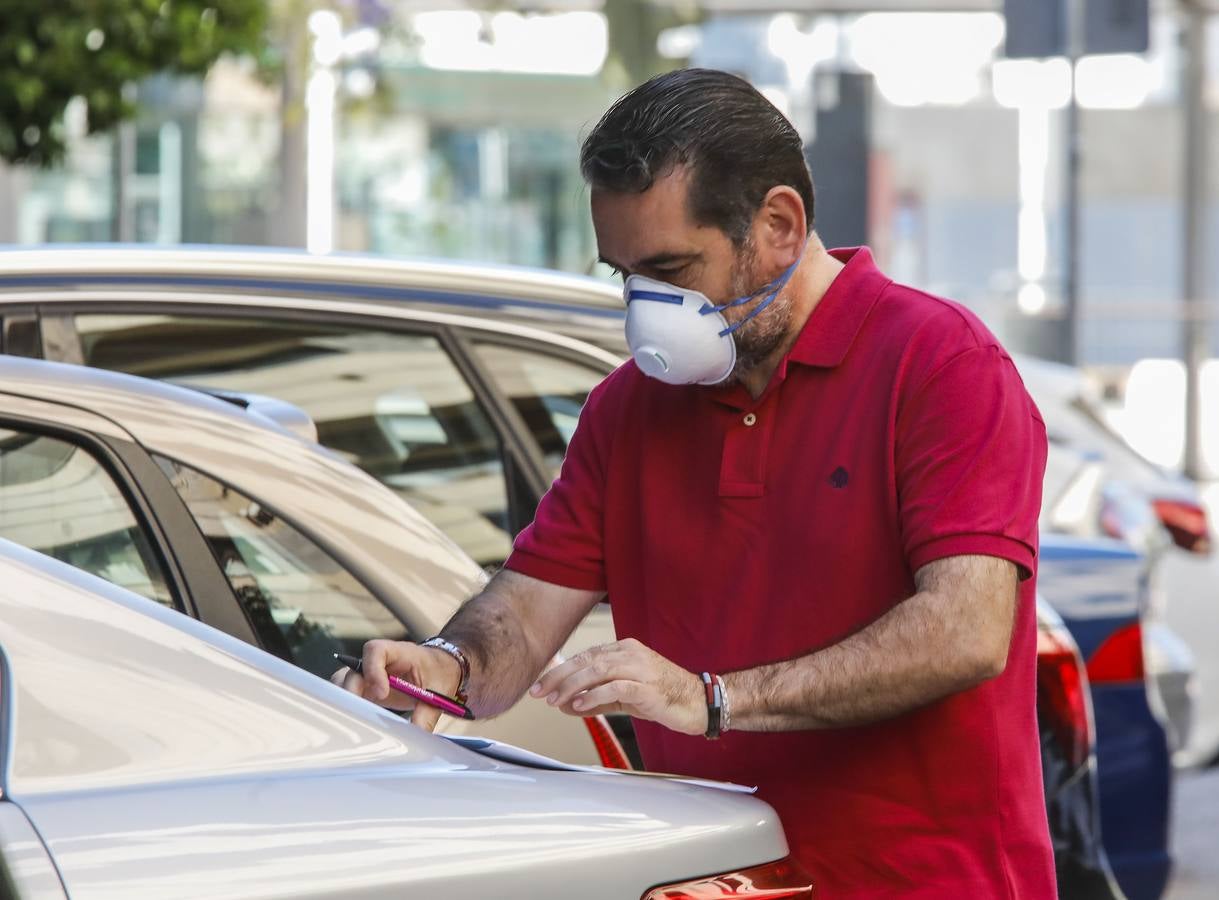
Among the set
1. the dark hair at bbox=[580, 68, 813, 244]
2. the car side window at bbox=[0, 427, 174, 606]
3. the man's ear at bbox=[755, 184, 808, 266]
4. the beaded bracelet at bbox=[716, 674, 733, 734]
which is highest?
the dark hair at bbox=[580, 68, 813, 244]

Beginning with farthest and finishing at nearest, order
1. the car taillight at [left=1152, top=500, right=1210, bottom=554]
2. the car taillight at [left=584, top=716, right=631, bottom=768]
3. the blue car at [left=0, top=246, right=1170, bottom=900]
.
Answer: the car taillight at [left=1152, top=500, right=1210, bottom=554]
the blue car at [left=0, top=246, right=1170, bottom=900]
the car taillight at [left=584, top=716, right=631, bottom=768]

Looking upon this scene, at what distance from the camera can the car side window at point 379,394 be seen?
4.01 meters

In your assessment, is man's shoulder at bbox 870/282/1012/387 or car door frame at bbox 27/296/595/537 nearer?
man's shoulder at bbox 870/282/1012/387

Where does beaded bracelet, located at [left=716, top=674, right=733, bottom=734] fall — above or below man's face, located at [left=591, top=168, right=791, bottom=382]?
below

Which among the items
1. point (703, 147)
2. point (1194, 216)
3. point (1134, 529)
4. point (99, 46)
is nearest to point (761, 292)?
point (703, 147)

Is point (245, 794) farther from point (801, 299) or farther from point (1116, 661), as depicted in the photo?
point (1116, 661)

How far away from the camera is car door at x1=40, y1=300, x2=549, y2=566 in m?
4.00

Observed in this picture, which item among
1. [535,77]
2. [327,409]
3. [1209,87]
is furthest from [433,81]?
[327,409]

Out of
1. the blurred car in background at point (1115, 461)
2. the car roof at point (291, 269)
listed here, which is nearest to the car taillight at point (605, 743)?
the car roof at point (291, 269)

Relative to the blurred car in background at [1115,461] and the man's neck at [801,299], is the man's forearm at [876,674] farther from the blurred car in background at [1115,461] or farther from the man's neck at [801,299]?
the blurred car in background at [1115,461]

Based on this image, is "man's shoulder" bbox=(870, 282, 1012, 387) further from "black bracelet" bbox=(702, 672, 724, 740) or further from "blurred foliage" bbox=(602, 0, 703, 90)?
"blurred foliage" bbox=(602, 0, 703, 90)

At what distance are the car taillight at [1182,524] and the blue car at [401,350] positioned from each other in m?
2.86

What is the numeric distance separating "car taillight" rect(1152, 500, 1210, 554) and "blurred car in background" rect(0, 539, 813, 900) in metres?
4.63

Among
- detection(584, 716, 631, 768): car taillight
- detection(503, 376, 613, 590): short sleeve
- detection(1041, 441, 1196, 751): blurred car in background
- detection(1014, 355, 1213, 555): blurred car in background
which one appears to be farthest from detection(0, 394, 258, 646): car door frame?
detection(1014, 355, 1213, 555): blurred car in background
